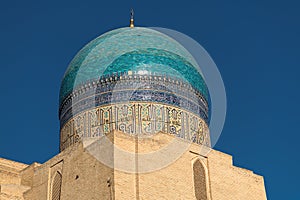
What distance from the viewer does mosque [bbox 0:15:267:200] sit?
30.2 ft

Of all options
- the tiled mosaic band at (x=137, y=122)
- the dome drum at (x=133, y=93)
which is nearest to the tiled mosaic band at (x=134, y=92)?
the dome drum at (x=133, y=93)

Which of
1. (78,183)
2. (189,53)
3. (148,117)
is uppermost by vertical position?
(189,53)

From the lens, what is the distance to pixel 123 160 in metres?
9.08

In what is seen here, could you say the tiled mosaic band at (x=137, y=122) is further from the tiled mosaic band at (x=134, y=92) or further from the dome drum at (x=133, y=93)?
the tiled mosaic band at (x=134, y=92)

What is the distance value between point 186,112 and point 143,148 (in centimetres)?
163

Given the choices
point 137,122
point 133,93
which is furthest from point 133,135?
point 133,93

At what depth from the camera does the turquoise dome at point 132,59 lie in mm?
10859

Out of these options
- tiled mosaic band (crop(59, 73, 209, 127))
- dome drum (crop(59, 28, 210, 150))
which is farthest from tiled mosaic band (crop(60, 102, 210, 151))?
tiled mosaic band (crop(59, 73, 209, 127))

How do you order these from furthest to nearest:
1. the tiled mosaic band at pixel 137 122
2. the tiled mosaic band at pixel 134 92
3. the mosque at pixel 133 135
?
the tiled mosaic band at pixel 134 92, the tiled mosaic band at pixel 137 122, the mosque at pixel 133 135

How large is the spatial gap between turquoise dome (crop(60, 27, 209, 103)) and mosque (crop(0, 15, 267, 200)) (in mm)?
20

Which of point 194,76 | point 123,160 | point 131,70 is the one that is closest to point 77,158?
point 123,160

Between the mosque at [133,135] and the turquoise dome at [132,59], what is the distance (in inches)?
0.8

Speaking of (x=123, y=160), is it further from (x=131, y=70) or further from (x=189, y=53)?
(x=189, y=53)

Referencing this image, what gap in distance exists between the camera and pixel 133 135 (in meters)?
9.66
